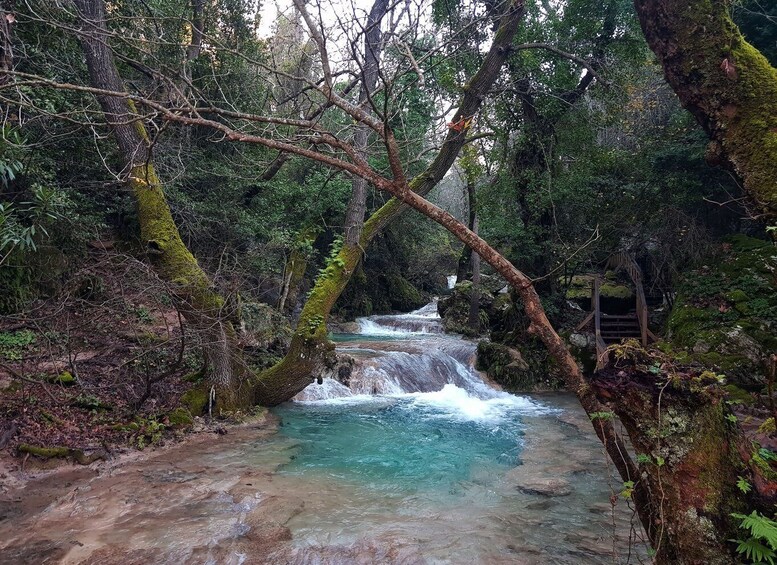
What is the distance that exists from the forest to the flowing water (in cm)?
4

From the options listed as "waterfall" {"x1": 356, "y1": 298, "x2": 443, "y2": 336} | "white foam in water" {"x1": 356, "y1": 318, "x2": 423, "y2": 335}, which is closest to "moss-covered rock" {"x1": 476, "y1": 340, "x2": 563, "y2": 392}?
"waterfall" {"x1": 356, "y1": 298, "x2": 443, "y2": 336}

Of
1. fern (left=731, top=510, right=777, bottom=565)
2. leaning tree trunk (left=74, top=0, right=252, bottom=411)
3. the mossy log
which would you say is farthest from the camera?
leaning tree trunk (left=74, top=0, right=252, bottom=411)

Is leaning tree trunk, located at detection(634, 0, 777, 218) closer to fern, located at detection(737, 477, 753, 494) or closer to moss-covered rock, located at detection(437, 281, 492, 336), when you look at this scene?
fern, located at detection(737, 477, 753, 494)

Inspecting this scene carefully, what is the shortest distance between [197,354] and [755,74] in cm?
816

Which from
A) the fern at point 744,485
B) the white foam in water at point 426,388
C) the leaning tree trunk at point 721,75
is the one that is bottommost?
the white foam in water at point 426,388

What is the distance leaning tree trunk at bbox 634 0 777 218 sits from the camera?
4.71m

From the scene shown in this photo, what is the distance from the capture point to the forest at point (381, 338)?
133 inches

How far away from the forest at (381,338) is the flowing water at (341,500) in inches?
1.5

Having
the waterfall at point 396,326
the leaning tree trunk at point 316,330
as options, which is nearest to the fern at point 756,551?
the leaning tree trunk at point 316,330

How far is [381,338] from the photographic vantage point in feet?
50.3

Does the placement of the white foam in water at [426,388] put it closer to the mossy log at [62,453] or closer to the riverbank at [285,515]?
the riverbank at [285,515]

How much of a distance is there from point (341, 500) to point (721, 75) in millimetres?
5858

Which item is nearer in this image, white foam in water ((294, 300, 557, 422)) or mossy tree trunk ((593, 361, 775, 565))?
mossy tree trunk ((593, 361, 775, 565))

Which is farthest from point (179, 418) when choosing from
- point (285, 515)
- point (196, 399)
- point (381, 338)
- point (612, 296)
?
point (612, 296)
